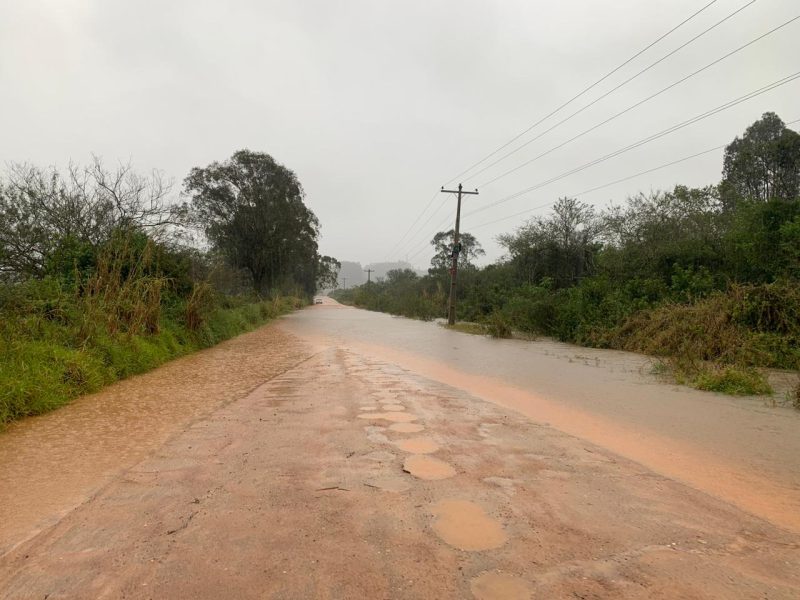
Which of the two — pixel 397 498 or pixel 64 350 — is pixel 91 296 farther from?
pixel 397 498

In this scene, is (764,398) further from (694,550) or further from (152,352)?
(152,352)

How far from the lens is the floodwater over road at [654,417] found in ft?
13.8

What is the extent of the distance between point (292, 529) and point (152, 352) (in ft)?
27.7

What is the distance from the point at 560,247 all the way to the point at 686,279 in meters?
10.2

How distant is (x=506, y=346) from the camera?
15.1m

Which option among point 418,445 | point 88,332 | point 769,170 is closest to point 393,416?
point 418,445

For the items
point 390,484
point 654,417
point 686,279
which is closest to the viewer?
point 390,484

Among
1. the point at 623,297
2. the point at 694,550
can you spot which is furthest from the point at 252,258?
the point at 694,550

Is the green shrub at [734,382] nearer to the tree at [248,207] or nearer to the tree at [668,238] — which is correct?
the tree at [668,238]

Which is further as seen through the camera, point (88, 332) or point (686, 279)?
point (686, 279)

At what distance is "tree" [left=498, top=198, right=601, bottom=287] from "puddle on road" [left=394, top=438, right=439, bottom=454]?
19.6m

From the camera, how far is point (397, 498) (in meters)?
3.53

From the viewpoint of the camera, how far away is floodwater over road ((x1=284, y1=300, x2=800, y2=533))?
13.8ft

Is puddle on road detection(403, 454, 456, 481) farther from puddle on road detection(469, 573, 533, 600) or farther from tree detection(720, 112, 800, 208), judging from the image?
tree detection(720, 112, 800, 208)
